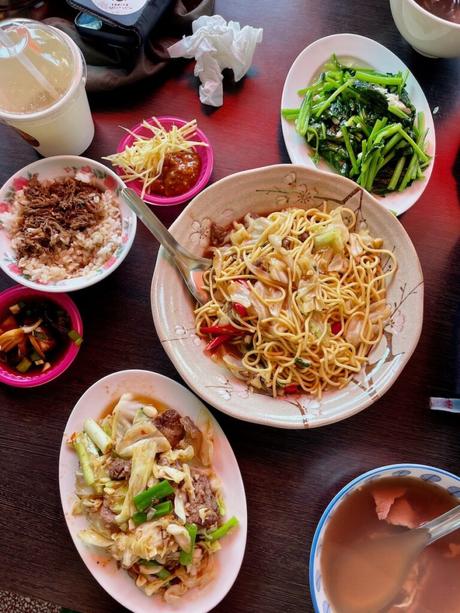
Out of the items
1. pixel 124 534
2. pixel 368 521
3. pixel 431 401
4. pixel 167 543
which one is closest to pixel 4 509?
pixel 124 534

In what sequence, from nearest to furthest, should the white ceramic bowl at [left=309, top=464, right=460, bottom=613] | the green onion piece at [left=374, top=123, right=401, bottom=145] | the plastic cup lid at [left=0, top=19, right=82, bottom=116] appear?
the white ceramic bowl at [left=309, top=464, right=460, bottom=613]
the plastic cup lid at [left=0, top=19, right=82, bottom=116]
the green onion piece at [left=374, top=123, right=401, bottom=145]

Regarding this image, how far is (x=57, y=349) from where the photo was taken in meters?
1.84

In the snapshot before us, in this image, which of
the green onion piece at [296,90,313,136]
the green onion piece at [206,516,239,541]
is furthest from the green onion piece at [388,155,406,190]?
the green onion piece at [206,516,239,541]

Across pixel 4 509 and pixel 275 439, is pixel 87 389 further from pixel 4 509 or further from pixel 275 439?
→ pixel 275 439

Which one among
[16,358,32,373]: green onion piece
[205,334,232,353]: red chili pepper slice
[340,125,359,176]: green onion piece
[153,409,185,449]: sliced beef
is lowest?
[153,409,185,449]: sliced beef

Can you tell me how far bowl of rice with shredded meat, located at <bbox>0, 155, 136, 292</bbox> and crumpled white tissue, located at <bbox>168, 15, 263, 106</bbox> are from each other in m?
0.57

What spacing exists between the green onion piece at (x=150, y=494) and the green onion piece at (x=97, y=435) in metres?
0.20

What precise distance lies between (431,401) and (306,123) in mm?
1052

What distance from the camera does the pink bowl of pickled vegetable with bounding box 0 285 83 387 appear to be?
1.76 m

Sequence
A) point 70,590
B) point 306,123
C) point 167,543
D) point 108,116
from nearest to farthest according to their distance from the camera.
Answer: point 167,543 → point 70,590 → point 306,123 → point 108,116

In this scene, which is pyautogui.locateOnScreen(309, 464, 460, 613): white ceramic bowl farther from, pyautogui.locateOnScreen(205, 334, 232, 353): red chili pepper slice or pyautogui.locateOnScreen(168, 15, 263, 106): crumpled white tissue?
pyautogui.locateOnScreen(168, 15, 263, 106): crumpled white tissue

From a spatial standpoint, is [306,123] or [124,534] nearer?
[124,534]

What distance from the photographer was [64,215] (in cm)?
181

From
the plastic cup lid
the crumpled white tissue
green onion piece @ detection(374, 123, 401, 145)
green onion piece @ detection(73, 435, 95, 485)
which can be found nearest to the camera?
green onion piece @ detection(73, 435, 95, 485)
